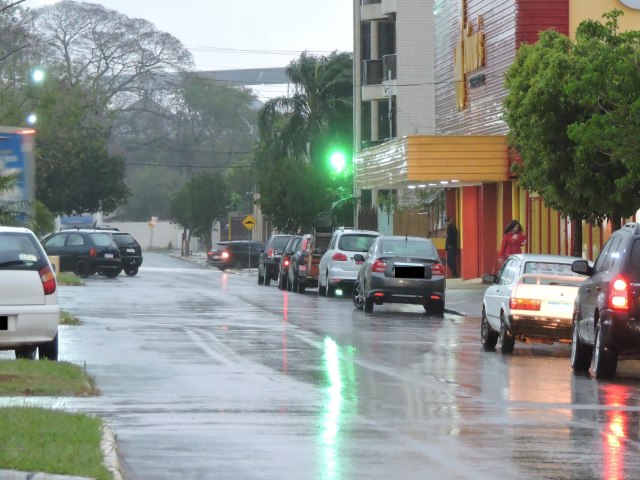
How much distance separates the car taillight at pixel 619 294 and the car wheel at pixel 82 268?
36375 millimetres

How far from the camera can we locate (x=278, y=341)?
22.7m

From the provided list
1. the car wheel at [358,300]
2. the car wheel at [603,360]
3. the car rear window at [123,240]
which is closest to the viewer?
the car wheel at [603,360]

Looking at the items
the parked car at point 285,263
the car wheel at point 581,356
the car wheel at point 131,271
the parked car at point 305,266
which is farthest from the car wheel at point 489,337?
the car wheel at point 131,271

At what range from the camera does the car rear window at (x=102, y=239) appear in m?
53.1

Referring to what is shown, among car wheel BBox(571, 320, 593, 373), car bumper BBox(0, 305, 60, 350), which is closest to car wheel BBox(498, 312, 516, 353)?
car wheel BBox(571, 320, 593, 373)

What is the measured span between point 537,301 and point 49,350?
7.00 metres

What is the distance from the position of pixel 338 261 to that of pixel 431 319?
7.80 meters

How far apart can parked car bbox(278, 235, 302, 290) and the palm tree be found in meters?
30.3

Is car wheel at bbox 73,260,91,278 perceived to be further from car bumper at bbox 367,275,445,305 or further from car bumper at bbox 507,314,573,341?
car bumper at bbox 507,314,573,341

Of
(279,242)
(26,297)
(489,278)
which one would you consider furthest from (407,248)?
(279,242)

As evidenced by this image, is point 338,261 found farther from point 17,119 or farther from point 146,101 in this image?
point 146,101

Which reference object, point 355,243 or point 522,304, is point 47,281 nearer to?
point 522,304

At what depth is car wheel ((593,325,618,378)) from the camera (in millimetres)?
A: 17812

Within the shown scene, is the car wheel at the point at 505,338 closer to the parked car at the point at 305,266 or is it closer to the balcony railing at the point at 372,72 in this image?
the parked car at the point at 305,266
